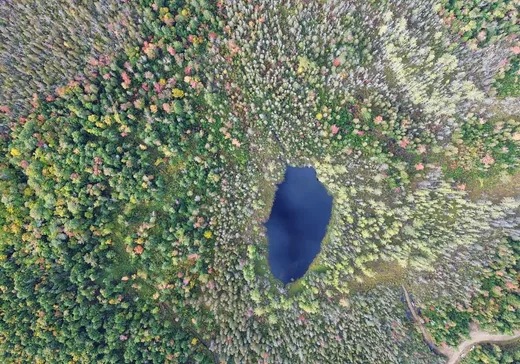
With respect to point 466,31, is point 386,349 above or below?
below

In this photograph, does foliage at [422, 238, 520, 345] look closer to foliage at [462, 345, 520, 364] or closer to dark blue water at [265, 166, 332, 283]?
foliage at [462, 345, 520, 364]

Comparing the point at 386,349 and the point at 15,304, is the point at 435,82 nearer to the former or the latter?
the point at 386,349

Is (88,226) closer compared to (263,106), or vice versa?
(88,226)

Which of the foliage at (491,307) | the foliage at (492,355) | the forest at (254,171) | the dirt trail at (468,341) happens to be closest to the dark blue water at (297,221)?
the forest at (254,171)

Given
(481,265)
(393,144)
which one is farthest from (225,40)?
(481,265)

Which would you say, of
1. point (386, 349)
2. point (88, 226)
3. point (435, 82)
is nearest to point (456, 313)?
point (386, 349)

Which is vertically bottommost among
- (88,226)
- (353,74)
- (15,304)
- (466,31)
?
(15,304)

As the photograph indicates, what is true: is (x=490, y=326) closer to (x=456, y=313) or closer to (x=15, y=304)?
(x=456, y=313)

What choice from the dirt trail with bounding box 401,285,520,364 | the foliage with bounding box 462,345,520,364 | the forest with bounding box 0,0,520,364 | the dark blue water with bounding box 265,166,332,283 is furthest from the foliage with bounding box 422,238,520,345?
the dark blue water with bounding box 265,166,332,283
